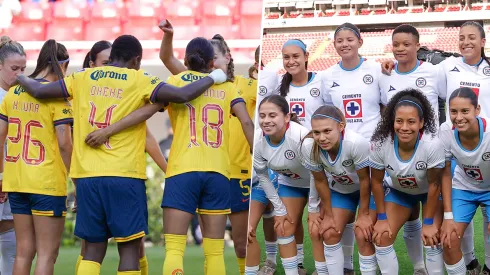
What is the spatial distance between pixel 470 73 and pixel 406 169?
0.95 m

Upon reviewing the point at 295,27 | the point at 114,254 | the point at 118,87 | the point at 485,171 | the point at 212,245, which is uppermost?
the point at 295,27

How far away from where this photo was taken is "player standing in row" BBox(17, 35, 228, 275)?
3.66 m

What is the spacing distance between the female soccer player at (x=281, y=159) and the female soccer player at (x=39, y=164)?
1.12 metres

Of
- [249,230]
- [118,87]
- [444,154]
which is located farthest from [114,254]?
[444,154]

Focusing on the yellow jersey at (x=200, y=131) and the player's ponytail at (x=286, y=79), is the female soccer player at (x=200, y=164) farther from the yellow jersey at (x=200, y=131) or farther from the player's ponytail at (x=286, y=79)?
the player's ponytail at (x=286, y=79)

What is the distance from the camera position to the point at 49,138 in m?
4.05

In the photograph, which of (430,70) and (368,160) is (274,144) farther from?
(430,70)

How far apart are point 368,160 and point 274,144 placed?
0.57 meters

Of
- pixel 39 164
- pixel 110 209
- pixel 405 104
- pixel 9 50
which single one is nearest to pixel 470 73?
pixel 405 104

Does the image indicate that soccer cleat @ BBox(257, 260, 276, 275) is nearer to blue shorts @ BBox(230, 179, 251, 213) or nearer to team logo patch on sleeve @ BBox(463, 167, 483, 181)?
blue shorts @ BBox(230, 179, 251, 213)

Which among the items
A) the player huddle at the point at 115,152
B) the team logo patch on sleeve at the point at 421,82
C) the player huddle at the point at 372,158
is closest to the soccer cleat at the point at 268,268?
the player huddle at the point at 372,158

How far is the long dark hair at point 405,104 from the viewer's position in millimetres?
3881

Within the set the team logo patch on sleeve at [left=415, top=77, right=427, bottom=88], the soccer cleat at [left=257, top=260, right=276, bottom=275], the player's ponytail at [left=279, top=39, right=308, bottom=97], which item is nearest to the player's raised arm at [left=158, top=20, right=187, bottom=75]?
the player's ponytail at [left=279, top=39, right=308, bottom=97]

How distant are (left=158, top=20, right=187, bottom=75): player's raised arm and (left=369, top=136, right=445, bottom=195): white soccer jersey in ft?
4.33
